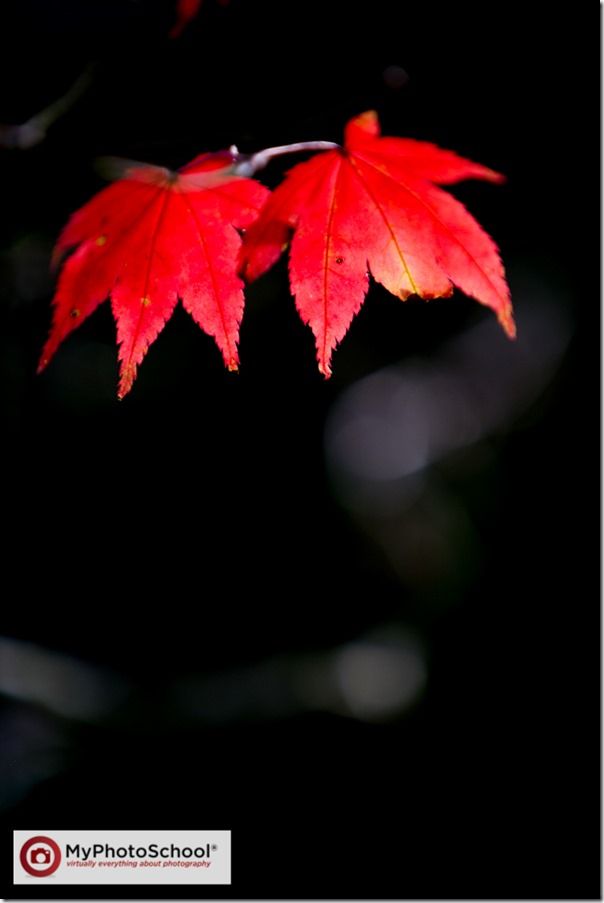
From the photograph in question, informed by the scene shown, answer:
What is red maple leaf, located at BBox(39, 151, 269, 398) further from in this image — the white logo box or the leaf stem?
the white logo box

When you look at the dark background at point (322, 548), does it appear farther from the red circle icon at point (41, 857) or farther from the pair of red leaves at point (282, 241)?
the pair of red leaves at point (282, 241)

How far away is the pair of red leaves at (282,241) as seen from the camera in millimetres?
669

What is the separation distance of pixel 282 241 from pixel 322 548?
1.21 meters

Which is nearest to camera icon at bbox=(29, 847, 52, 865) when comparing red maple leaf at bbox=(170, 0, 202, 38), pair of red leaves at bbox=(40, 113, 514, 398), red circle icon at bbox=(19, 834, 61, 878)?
red circle icon at bbox=(19, 834, 61, 878)

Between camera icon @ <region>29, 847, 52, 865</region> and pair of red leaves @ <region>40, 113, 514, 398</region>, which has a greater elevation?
pair of red leaves @ <region>40, 113, 514, 398</region>

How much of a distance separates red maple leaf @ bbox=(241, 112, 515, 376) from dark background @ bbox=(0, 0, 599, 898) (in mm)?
653

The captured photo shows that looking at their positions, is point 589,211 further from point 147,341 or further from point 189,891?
point 189,891

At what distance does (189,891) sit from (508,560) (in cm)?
113

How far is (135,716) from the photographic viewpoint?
1.59m

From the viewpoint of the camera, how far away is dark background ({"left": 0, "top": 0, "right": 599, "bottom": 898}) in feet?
4.88

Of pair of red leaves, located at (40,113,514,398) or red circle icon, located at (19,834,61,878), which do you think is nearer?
pair of red leaves, located at (40,113,514,398)

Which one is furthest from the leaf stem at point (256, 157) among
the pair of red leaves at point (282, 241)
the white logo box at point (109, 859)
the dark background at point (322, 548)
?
the white logo box at point (109, 859)

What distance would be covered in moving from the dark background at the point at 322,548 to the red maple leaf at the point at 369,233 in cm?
65

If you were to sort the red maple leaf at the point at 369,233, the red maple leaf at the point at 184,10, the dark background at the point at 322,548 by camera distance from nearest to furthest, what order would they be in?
the red maple leaf at the point at 369,233 → the red maple leaf at the point at 184,10 → the dark background at the point at 322,548
